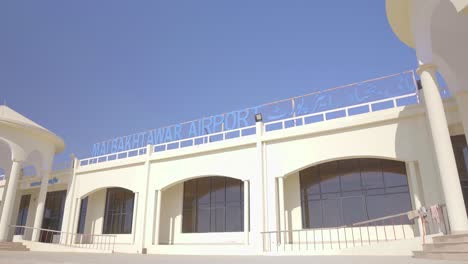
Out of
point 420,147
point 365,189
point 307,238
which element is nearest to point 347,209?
point 365,189

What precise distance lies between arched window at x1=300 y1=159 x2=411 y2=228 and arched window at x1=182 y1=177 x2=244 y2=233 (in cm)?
384

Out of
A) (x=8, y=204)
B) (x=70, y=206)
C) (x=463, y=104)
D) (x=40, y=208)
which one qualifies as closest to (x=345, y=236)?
(x=463, y=104)

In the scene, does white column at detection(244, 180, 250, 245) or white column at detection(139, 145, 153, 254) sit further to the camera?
white column at detection(139, 145, 153, 254)

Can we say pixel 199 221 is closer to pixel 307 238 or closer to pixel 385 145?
pixel 307 238

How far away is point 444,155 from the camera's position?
8.73 m

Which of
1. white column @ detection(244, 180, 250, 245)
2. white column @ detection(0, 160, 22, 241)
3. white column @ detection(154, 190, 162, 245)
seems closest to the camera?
white column @ detection(244, 180, 250, 245)

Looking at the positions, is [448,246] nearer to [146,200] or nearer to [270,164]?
[270,164]

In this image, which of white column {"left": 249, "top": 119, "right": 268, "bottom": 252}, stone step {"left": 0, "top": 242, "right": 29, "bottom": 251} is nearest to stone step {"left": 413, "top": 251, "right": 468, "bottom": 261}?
white column {"left": 249, "top": 119, "right": 268, "bottom": 252}

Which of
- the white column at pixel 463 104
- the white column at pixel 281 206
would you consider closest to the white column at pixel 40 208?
the white column at pixel 281 206

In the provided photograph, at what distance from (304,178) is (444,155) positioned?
7.68 meters

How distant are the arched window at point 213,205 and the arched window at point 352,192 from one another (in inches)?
151

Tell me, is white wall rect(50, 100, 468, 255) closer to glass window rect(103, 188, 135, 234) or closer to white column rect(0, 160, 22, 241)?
glass window rect(103, 188, 135, 234)

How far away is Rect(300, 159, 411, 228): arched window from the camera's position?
13.9 metres

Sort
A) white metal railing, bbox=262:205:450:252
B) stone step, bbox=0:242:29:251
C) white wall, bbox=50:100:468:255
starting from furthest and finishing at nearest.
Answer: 1. stone step, bbox=0:242:29:251
2. white metal railing, bbox=262:205:450:252
3. white wall, bbox=50:100:468:255
